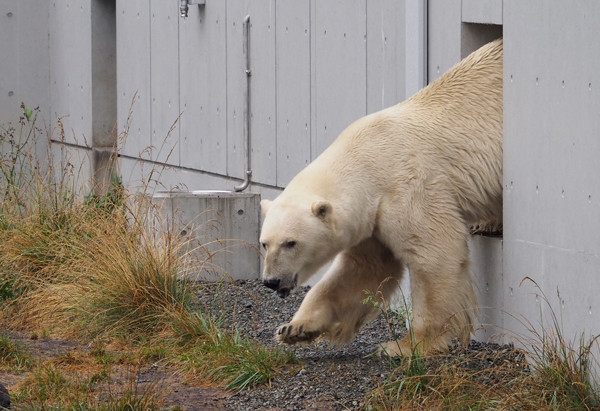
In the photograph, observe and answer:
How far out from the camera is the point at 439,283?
491cm

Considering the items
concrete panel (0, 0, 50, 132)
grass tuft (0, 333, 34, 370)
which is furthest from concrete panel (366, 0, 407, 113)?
concrete panel (0, 0, 50, 132)

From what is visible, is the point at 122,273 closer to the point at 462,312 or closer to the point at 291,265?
the point at 291,265

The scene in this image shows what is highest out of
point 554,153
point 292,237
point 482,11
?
point 482,11

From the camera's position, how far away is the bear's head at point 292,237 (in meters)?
4.84

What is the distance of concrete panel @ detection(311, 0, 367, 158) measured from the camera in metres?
6.94

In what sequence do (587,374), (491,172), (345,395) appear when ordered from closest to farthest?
(587,374), (345,395), (491,172)

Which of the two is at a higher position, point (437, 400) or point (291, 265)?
point (291, 265)

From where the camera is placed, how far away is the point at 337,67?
286 inches

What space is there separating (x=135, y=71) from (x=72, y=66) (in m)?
3.20

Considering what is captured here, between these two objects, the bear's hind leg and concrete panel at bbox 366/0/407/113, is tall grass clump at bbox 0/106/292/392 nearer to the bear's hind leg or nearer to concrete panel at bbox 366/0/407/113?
the bear's hind leg

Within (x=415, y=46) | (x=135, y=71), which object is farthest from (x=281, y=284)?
(x=135, y=71)

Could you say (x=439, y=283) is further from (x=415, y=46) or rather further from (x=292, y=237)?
(x=415, y=46)

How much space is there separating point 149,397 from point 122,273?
182 cm

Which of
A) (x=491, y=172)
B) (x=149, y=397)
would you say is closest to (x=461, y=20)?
(x=491, y=172)
